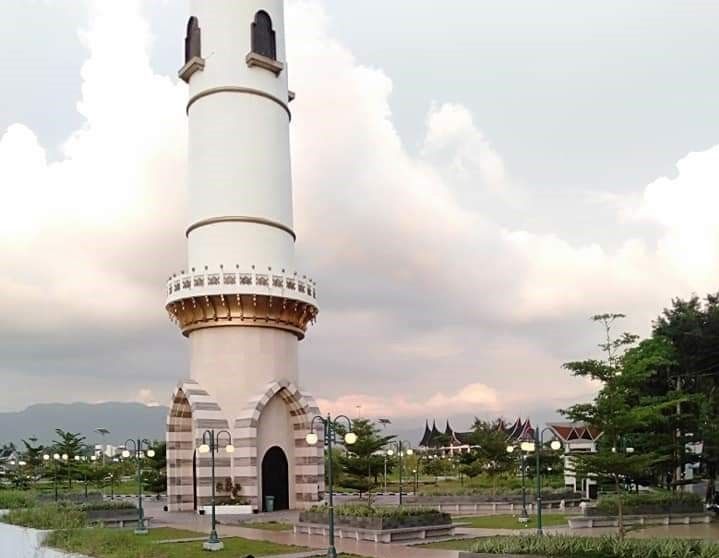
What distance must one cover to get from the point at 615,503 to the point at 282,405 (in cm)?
1548

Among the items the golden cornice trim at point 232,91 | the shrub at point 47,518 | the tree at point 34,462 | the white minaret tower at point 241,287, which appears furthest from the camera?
the tree at point 34,462

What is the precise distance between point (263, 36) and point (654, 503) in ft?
85.3

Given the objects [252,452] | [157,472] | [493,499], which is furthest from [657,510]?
[157,472]

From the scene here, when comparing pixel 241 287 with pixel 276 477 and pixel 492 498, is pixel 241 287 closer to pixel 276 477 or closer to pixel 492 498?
pixel 276 477

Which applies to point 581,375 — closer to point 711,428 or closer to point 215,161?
point 711,428

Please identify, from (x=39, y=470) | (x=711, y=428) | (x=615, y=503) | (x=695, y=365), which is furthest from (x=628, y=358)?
(x=39, y=470)

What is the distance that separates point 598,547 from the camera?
14172 millimetres

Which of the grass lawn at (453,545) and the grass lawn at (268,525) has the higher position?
the grass lawn at (453,545)

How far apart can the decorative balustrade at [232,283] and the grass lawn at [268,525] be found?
9.99m

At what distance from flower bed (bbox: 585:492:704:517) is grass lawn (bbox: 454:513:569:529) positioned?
1.40m

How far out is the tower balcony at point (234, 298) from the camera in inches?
1406

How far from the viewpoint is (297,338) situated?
38.9 meters

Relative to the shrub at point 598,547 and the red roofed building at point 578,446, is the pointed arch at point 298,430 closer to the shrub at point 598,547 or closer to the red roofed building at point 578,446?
the red roofed building at point 578,446

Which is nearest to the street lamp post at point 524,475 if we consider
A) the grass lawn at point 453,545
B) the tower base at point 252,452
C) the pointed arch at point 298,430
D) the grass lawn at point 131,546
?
the grass lawn at point 453,545
